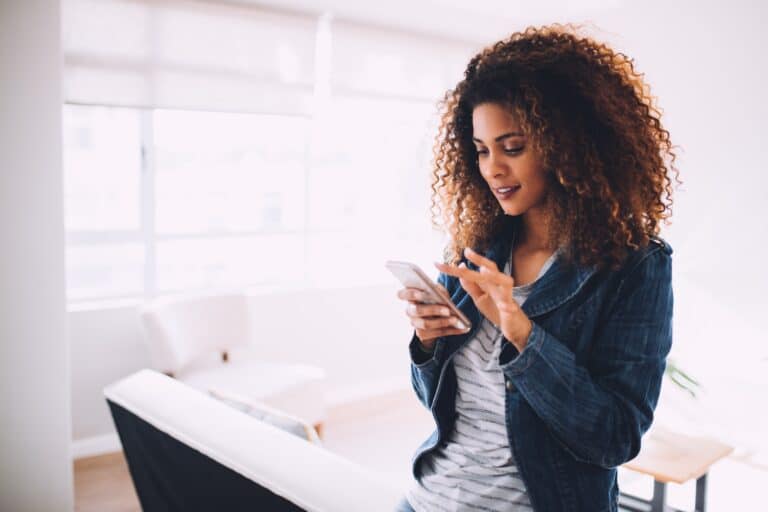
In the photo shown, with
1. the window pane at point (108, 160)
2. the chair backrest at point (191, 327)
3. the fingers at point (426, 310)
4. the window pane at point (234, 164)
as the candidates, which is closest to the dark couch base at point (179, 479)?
the fingers at point (426, 310)

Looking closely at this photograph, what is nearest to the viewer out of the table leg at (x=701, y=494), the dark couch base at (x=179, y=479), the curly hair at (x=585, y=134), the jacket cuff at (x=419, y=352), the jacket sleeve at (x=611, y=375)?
the jacket sleeve at (x=611, y=375)

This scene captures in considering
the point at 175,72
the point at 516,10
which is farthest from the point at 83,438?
the point at 516,10

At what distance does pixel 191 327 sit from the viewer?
3432 mm

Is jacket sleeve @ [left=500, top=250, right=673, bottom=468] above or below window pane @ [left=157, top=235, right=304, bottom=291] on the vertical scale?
above

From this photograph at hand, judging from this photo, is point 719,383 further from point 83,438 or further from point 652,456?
point 83,438

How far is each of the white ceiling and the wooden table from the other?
2.65 meters

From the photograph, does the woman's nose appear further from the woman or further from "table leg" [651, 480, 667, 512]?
"table leg" [651, 480, 667, 512]

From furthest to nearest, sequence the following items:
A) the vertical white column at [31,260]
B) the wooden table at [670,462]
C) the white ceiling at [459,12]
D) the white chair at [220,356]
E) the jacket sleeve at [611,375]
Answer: the white ceiling at [459,12] < the white chair at [220,356] < the wooden table at [670,462] < the vertical white column at [31,260] < the jacket sleeve at [611,375]

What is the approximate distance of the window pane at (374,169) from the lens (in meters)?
4.61

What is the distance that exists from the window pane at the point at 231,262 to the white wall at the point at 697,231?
0.46m

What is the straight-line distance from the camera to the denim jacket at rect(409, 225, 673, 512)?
965 mm

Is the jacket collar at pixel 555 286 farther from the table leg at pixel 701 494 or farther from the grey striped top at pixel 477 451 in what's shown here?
the table leg at pixel 701 494

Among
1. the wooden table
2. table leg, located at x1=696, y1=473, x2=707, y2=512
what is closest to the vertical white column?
the wooden table

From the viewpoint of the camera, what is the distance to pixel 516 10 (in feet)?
14.2
